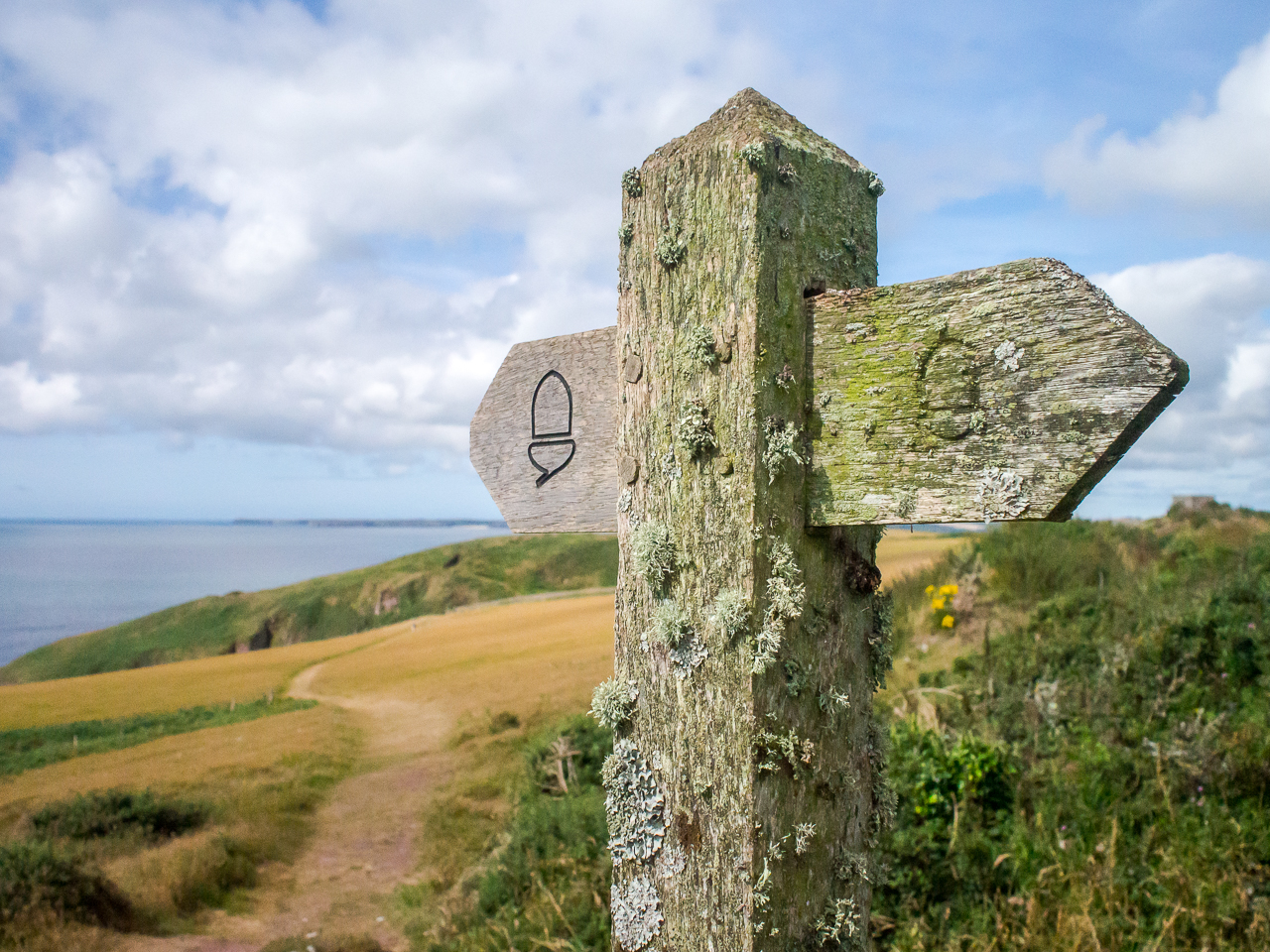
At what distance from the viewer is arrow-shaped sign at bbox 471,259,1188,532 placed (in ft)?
3.33

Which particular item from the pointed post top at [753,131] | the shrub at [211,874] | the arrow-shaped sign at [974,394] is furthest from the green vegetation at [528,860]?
the pointed post top at [753,131]

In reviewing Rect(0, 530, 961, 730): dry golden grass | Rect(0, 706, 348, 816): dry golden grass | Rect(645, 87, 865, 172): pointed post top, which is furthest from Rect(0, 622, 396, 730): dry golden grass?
Rect(645, 87, 865, 172): pointed post top

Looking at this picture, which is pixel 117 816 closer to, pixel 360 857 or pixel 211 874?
pixel 211 874

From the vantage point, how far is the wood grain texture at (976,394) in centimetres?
101

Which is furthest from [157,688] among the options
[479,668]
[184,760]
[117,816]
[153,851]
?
[153,851]

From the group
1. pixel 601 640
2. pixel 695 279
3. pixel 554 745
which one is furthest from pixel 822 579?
pixel 601 640

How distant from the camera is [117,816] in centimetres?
603

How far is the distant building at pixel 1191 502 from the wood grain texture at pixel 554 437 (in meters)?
16.0

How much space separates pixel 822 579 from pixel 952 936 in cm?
265

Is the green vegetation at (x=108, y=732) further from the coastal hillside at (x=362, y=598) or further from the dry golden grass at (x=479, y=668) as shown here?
the coastal hillside at (x=362, y=598)

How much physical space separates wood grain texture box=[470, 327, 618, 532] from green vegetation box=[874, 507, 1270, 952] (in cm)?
239

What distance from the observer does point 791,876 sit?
1.32 m

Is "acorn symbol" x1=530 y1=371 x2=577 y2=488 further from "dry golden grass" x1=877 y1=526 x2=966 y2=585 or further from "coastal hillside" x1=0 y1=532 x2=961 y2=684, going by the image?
"coastal hillside" x1=0 y1=532 x2=961 y2=684

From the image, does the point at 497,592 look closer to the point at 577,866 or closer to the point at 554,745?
the point at 554,745
